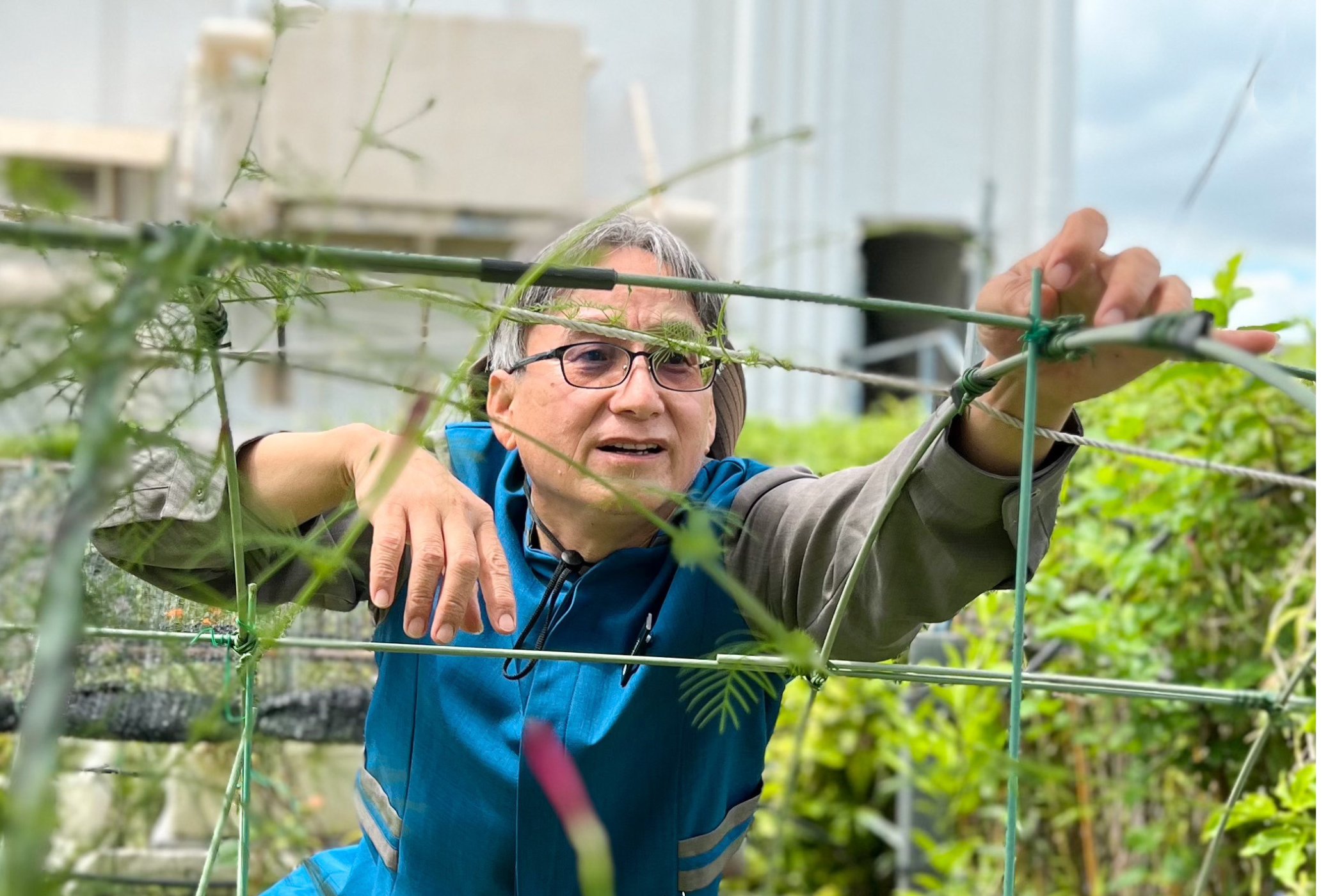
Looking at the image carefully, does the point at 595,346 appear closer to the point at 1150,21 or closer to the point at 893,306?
the point at 893,306

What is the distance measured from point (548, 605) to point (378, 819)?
→ 30 centimetres

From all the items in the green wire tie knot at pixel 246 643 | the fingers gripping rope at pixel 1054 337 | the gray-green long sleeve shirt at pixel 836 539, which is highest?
the fingers gripping rope at pixel 1054 337

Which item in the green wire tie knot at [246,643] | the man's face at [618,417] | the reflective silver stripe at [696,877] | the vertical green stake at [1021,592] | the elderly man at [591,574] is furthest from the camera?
the reflective silver stripe at [696,877]

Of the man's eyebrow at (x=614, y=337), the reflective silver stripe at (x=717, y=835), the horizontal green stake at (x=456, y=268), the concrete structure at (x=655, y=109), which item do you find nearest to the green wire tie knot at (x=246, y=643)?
the horizontal green stake at (x=456, y=268)

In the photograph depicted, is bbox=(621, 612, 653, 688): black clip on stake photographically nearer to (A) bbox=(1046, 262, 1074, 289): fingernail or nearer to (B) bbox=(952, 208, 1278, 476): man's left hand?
(B) bbox=(952, 208, 1278, 476): man's left hand

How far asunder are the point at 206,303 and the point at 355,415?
1.31m

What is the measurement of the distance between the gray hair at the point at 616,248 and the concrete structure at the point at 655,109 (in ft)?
16.1

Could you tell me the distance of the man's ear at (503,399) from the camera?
1.32 meters

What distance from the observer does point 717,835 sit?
1319 mm

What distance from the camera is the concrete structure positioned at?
6.50 meters

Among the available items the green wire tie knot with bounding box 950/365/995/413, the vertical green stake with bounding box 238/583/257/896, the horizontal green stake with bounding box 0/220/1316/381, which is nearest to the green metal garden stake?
the vertical green stake with bounding box 238/583/257/896

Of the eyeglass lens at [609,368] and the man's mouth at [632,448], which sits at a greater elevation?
the eyeglass lens at [609,368]

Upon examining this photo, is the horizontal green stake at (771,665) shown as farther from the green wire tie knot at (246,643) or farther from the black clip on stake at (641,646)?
the black clip on stake at (641,646)

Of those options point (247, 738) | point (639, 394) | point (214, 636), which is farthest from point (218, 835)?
point (639, 394)
